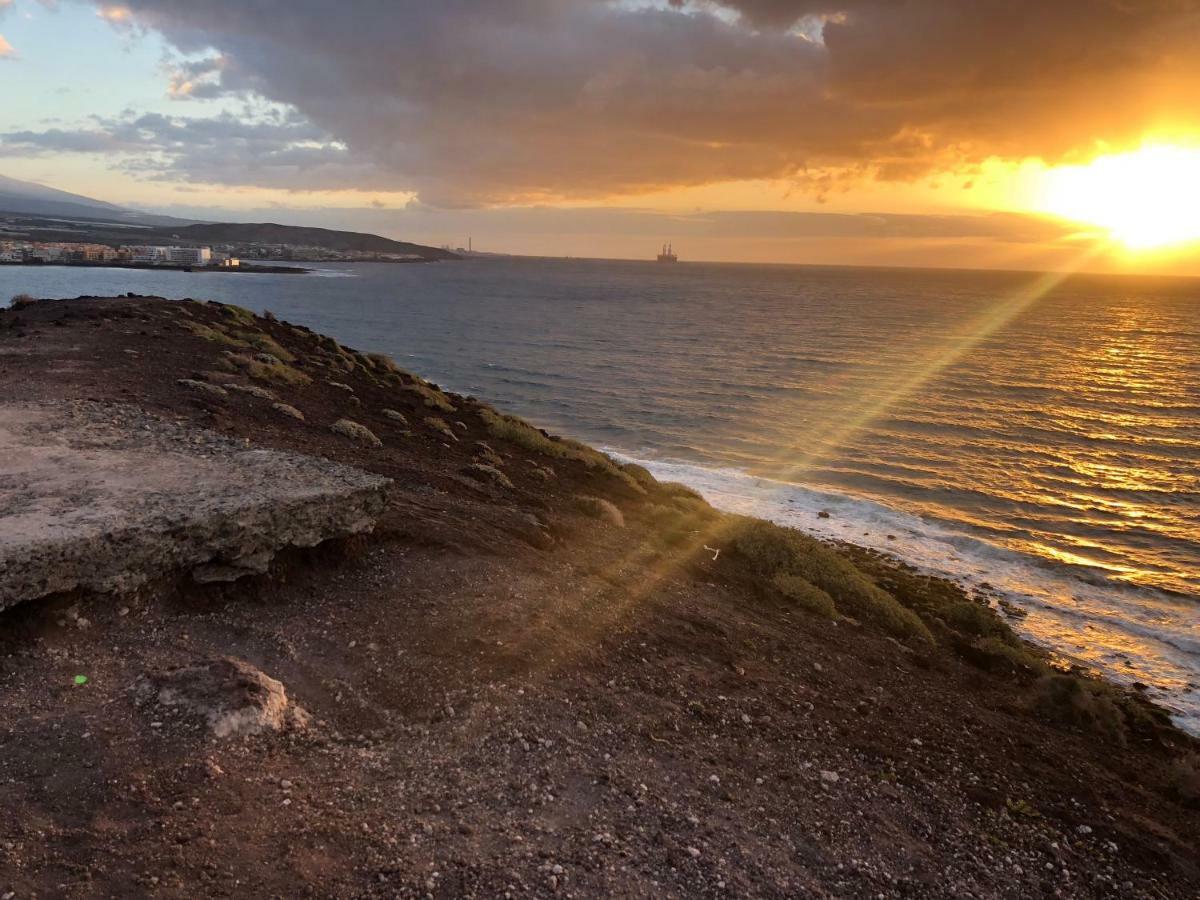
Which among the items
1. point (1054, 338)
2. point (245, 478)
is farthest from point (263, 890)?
point (1054, 338)

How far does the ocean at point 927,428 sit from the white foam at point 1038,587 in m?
0.07

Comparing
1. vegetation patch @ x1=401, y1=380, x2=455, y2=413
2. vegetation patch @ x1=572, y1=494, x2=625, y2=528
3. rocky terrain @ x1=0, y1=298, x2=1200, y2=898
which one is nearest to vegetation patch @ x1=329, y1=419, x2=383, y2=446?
rocky terrain @ x1=0, y1=298, x2=1200, y2=898

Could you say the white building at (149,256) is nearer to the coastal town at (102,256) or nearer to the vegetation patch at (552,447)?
the coastal town at (102,256)

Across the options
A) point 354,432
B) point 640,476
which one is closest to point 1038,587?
point 640,476

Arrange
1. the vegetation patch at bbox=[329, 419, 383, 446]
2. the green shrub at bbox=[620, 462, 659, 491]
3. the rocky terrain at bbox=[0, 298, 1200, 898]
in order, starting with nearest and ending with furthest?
the rocky terrain at bbox=[0, 298, 1200, 898], the vegetation patch at bbox=[329, 419, 383, 446], the green shrub at bbox=[620, 462, 659, 491]

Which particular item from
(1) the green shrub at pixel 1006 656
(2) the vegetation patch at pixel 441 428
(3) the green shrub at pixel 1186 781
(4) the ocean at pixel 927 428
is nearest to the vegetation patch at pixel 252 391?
(2) the vegetation patch at pixel 441 428

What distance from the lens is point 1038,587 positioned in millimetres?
19516

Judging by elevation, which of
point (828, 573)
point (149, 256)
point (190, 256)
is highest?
point (190, 256)

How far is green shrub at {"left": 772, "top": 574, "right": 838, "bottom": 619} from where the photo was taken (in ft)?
45.6

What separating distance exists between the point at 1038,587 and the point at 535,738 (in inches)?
677

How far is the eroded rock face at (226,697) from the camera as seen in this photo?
6.74 metres

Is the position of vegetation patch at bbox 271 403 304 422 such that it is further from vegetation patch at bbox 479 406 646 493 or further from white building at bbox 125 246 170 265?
white building at bbox 125 246 170 265

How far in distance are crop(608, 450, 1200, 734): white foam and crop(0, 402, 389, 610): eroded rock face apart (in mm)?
15494

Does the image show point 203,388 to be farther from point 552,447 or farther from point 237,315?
point 237,315
